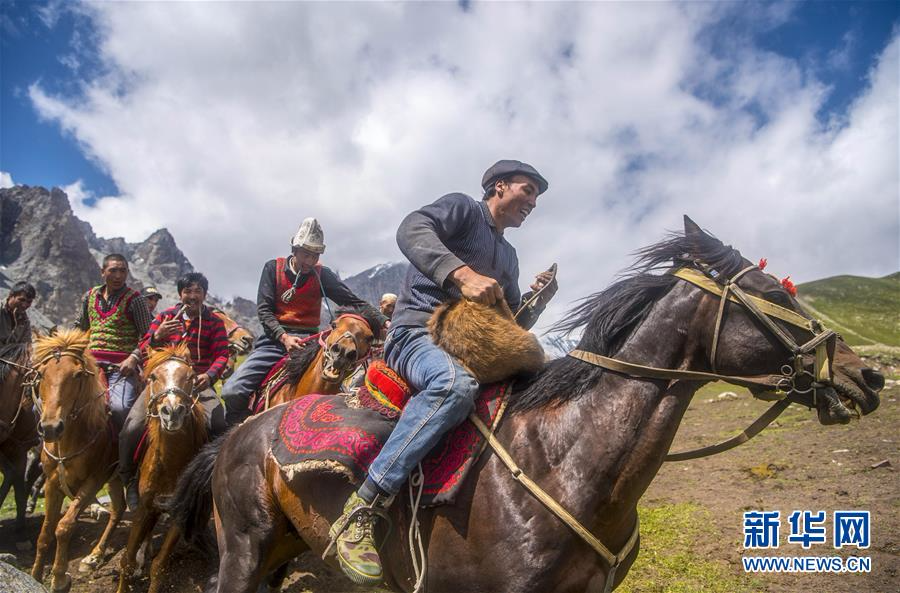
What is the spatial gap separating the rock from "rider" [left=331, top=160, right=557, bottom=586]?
1.98 m

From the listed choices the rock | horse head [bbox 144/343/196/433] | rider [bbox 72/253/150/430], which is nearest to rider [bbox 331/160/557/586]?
the rock

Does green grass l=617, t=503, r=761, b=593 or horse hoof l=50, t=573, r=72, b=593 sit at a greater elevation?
green grass l=617, t=503, r=761, b=593

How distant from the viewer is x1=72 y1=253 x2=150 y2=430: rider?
21.7 feet

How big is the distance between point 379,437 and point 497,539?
3.04 ft

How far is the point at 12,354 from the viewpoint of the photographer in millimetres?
7320

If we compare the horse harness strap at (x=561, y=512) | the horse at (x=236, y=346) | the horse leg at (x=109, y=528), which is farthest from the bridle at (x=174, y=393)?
the horse harness strap at (x=561, y=512)

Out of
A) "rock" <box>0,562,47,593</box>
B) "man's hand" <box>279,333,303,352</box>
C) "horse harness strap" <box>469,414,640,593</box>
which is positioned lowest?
"rock" <box>0,562,47,593</box>

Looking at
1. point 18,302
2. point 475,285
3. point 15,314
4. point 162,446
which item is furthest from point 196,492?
point 15,314

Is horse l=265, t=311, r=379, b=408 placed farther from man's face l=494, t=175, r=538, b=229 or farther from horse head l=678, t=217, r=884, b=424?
horse head l=678, t=217, r=884, b=424

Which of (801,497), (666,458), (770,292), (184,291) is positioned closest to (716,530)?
(801,497)

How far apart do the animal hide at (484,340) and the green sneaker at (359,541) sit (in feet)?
3.05

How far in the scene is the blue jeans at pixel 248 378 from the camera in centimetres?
605

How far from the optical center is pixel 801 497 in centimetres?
643

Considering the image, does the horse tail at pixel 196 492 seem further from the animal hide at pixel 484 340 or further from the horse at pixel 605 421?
the animal hide at pixel 484 340
